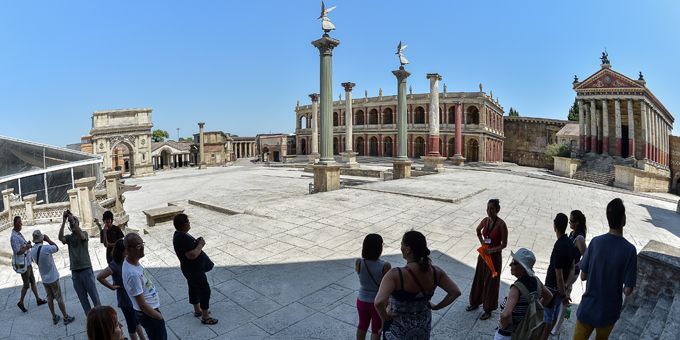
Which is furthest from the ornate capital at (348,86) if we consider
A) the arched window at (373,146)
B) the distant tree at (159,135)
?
the distant tree at (159,135)

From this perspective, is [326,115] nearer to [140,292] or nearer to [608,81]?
[140,292]

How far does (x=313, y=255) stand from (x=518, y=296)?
14.6ft

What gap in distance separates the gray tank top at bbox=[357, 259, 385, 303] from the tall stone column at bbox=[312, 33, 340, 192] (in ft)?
35.7

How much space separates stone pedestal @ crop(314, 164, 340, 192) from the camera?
14.1 metres

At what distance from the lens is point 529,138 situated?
155ft

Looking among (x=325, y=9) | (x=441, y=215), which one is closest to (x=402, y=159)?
(x=325, y=9)

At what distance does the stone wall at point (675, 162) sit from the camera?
112ft

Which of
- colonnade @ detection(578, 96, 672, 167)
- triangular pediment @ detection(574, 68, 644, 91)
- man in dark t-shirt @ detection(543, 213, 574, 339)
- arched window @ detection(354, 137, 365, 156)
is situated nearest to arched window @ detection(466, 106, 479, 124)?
colonnade @ detection(578, 96, 672, 167)

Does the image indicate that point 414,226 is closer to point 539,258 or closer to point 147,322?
point 539,258

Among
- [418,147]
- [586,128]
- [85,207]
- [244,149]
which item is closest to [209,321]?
[85,207]

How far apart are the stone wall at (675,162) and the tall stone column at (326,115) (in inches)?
1432

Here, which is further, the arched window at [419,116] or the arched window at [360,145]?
→ the arched window at [360,145]

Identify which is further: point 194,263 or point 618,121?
point 618,121

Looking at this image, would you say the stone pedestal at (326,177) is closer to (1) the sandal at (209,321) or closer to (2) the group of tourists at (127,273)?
(2) the group of tourists at (127,273)
